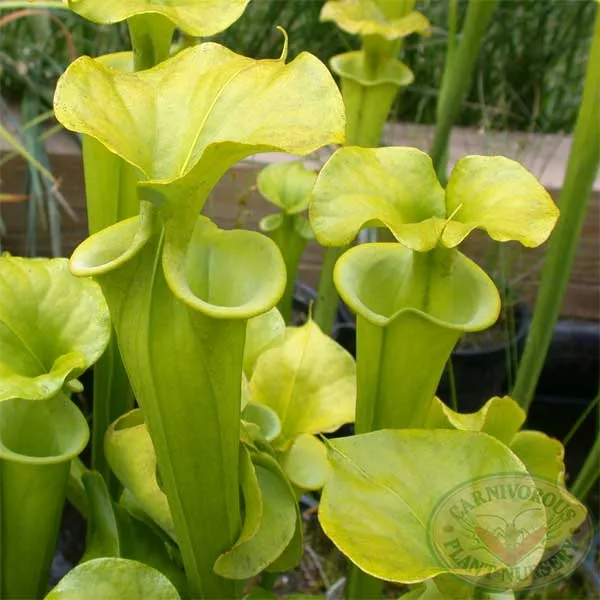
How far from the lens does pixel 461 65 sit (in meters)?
0.71

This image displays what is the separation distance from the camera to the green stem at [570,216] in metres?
0.53

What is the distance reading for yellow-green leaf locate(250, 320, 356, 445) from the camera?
60 cm

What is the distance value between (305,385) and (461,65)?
1.06 feet

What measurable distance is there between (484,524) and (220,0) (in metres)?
0.33

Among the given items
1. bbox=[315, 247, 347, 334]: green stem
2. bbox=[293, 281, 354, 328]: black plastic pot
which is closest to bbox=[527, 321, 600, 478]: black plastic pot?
bbox=[293, 281, 354, 328]: black plastic pot

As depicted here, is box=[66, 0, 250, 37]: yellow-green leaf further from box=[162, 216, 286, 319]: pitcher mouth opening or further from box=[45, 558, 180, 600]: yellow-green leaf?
box=[45, 558, 180, 600]: yellow-green leaf

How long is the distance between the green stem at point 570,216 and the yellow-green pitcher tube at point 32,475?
0.36 m

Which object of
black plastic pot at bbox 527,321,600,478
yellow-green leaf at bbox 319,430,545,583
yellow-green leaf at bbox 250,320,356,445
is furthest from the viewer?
black plastic pot at bbox 527,321,600,478

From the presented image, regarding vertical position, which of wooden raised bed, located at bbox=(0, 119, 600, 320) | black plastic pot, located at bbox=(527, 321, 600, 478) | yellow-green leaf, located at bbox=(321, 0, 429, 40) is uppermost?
yellow-green leaf, located at bbox=(321, 0, 429, 40)

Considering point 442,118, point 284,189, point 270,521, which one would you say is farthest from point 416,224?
point 284,189

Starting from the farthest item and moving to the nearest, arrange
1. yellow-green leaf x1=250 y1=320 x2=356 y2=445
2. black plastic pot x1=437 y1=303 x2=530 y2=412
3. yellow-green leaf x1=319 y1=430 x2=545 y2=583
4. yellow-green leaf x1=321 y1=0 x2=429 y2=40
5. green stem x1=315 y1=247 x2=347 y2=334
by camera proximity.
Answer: black plastic pot x1=437 y1=303 x2=530 y2=412 → green stem x1=315 y1=247 x2=347 y2=334 → yellow-green leaf x1=321 y1=0 x2=429 y2=40 → yellow-green leaf x1=250 y1=320 x2=356 y2=445 → yellow-green leaf x1=319 y1=430 x2=545 y2=583

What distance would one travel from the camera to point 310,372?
0.61 m

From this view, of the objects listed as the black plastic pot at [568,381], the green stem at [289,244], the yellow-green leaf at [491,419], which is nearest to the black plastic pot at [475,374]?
the black plastic pot at [568,381]

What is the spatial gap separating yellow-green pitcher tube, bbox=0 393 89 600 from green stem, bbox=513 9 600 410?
1.17 ft
